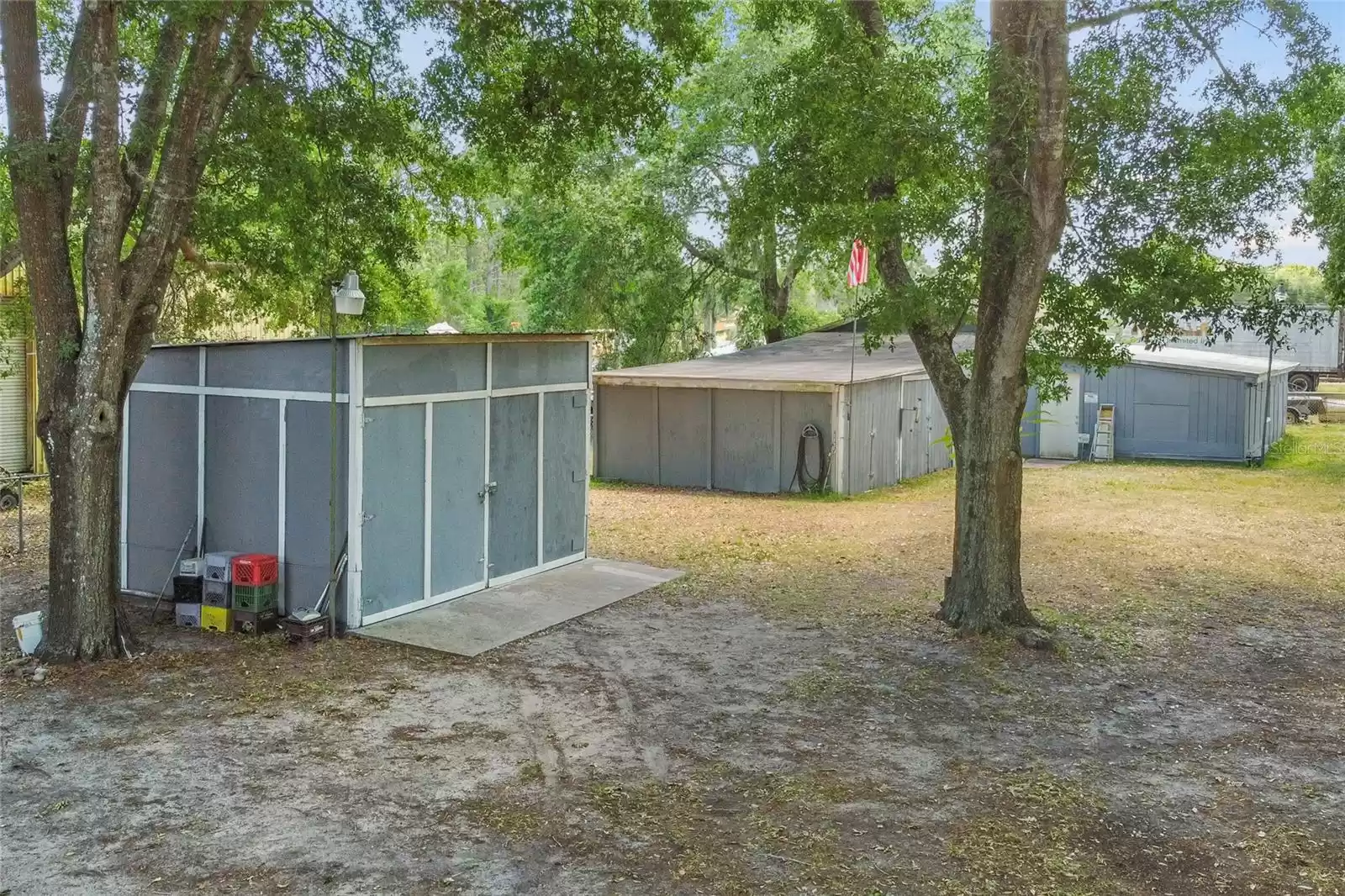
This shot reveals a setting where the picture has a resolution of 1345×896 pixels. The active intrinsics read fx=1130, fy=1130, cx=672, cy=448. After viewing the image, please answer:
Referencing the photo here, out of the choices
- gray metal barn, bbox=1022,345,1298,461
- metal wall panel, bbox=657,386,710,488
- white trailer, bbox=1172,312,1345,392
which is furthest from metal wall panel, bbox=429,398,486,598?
white trailer, bbox=1172,312,1345,392

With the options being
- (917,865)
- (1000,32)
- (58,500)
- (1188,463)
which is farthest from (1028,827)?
(1188,463)

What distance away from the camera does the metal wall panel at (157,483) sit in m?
10.4

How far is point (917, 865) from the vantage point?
532 cm

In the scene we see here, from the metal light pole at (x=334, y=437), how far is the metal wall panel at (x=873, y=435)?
10.5 meters

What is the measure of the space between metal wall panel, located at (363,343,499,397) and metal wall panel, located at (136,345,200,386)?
2009 millimetres

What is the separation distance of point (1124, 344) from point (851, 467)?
814 centimetres

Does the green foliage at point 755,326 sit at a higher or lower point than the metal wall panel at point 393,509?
higher

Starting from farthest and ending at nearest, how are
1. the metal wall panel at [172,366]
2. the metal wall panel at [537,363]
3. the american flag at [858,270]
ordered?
the american flag at [858,270]
the metal wall panel at [537,363]
the metal wall panel at [172,366]

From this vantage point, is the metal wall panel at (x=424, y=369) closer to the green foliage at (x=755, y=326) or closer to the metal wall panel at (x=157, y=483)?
the metal wall panel at (x=157, y=483)

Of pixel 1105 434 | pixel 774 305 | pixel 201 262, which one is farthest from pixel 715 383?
pixel 201 262

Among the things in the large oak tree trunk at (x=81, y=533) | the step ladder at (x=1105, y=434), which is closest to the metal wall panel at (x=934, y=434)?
the step ladder at (x=1105, y=434)

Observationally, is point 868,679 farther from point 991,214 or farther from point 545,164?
point 545,164

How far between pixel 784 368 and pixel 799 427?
1891 millimetres

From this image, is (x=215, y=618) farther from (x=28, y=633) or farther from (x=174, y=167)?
(x=174, y=167)
